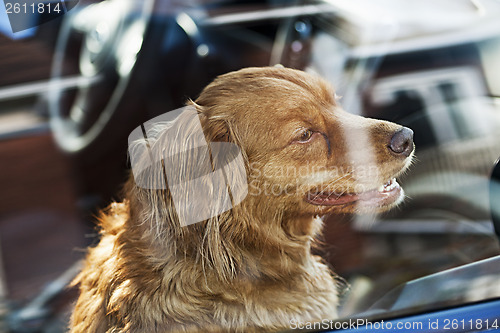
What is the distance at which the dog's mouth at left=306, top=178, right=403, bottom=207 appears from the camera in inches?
58.7

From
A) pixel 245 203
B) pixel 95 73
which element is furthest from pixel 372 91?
pixel 95 73

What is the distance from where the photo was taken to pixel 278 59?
1791 millimetres

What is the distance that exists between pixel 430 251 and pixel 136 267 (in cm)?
107

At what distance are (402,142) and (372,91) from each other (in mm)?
327

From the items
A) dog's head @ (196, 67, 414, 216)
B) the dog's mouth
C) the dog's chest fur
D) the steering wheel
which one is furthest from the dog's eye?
the steering wheel

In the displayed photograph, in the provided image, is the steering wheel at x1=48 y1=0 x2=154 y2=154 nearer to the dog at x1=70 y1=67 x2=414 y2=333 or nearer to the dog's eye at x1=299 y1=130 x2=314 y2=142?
the dog at x1=70 y1=67 x2=414 y2=333

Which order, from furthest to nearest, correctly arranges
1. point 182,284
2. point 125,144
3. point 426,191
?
point 426,191, point 125,144, point 182,284

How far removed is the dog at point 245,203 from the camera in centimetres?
148

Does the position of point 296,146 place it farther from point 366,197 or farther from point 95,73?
point 95,73

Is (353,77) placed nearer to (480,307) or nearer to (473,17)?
(473,17)

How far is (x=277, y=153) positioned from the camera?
4.92 feet

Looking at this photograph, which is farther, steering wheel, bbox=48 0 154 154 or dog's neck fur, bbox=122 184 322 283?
steering wheel, bbox=48 0 154 154

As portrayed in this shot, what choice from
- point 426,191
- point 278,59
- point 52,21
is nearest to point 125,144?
point 52,21

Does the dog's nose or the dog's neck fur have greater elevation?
the dog's nose
